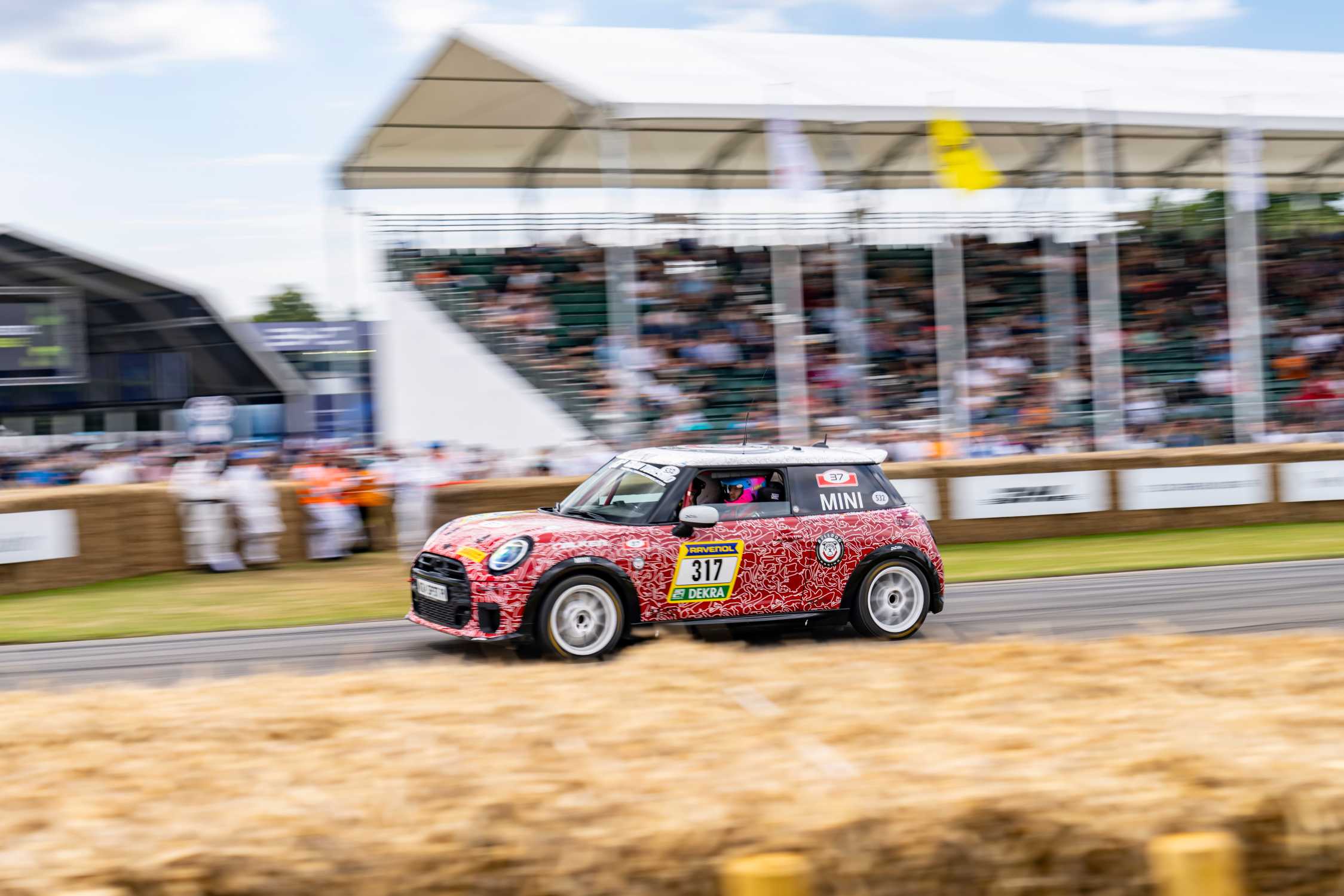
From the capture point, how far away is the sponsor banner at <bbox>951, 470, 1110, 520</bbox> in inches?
722

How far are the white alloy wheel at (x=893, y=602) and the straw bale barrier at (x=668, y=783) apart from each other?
235 inches

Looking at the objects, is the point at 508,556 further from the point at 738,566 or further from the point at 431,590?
the point at 738,566

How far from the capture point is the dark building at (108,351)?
34.1 m

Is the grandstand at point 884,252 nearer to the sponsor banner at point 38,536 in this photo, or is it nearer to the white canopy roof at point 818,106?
the white canopy roof at point 818,106

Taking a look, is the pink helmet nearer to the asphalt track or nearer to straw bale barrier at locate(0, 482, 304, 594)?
the asphalt track

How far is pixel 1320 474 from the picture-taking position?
790 inches

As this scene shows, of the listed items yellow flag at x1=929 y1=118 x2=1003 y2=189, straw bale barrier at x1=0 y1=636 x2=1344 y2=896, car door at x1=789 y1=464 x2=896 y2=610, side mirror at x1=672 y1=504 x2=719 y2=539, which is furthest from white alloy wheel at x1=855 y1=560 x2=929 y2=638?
yellow flag at x1=929 y1=118 x2=1003 y2=189

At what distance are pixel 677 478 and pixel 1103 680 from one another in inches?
231

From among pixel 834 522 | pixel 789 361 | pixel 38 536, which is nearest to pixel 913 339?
pixel 789 361

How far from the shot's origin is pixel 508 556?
29.9 feet

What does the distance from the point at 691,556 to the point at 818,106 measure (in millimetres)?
12945

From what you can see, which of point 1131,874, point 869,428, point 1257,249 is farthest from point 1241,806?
point 1257,249

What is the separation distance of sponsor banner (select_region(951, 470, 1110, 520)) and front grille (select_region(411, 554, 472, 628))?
10.2 metres

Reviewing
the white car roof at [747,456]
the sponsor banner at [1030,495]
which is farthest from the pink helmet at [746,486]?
the sponsor banner at [1030,495]
